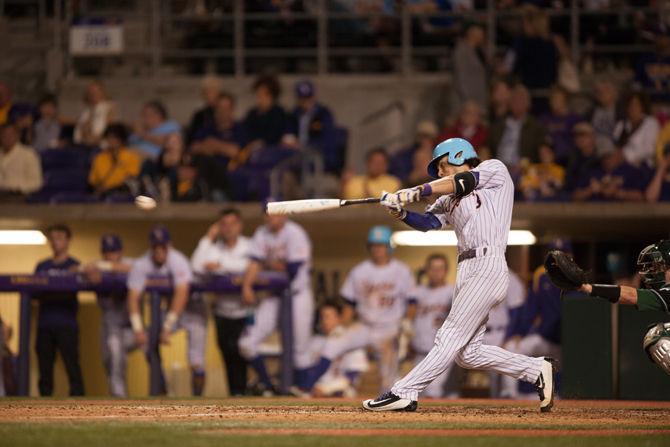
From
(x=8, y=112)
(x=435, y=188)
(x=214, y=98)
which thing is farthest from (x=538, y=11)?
(x=435, y=188)

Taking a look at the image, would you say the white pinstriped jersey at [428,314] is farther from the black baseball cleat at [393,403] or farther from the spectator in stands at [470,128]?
the black baseball cleat at [393,403]

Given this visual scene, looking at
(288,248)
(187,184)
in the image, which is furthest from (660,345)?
(187,184)

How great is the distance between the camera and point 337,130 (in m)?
14.1

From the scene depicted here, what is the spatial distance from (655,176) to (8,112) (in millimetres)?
7625

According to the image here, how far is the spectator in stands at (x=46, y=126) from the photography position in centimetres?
1488

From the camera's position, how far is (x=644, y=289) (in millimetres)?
7617

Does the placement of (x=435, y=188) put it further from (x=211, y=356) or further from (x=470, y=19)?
(x=470, y=19)


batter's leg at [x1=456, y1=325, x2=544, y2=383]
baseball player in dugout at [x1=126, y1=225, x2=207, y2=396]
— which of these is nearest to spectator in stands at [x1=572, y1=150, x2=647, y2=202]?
baseball player in dugout at [x1=126, y1=225, x2=207, y2=396]

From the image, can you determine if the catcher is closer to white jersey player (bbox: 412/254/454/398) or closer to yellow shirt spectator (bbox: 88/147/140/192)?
white jersey player (bbox: 412/254/454/398)

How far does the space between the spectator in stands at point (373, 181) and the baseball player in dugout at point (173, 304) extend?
212 cm

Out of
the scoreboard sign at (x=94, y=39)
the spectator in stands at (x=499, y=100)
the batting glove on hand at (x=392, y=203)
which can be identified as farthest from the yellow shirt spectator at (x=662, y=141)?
the scoreboard sign at (x=94, y=39)

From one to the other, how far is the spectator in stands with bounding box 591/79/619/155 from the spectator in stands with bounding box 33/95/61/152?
6.24 meters

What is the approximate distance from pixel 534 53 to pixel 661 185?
2.52m

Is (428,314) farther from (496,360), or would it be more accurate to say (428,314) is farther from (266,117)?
(496,360)
